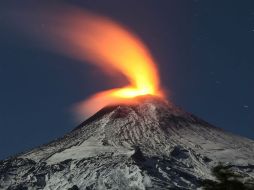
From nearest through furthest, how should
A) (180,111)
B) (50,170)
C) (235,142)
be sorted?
1. (50,170)
2. (235,142)
3. (180,111)

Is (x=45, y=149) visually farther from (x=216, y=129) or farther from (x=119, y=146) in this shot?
(x=216, y=129)

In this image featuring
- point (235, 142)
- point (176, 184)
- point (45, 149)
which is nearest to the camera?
point (176, 184)

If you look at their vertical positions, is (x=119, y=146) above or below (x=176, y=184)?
above

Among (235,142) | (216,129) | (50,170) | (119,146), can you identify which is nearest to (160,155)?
(119,146)

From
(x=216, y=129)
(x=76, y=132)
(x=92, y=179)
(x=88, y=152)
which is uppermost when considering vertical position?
(x=216, y=129)

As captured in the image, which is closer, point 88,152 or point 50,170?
point 50,170

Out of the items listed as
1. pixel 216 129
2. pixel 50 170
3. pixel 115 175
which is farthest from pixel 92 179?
pixel 216 129
